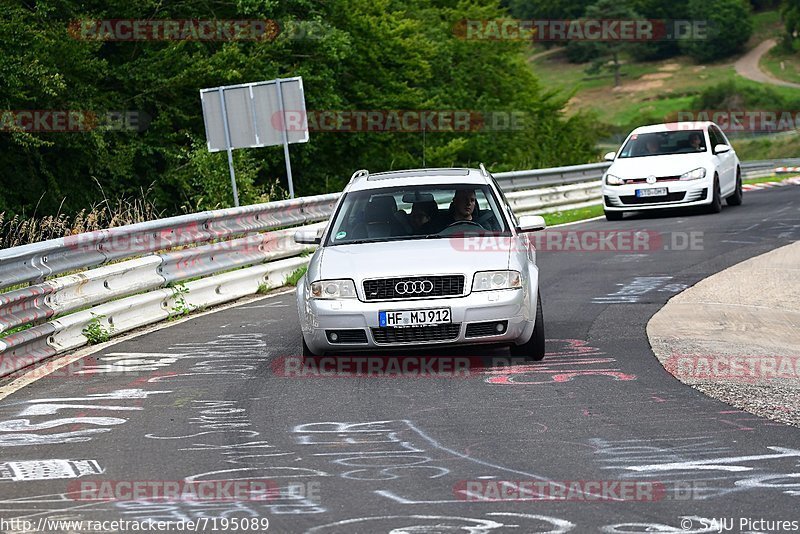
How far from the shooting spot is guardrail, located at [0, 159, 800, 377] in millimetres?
10484

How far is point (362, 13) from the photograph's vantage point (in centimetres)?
4712

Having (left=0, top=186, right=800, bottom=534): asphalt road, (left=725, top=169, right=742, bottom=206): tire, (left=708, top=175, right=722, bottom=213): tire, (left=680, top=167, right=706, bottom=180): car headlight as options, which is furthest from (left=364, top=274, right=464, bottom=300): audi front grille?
(left=725, top=169, right=742, bottom=206): tire

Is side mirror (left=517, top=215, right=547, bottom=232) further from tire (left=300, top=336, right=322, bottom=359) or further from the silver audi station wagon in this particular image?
tire (left=300, top=336, right=322, bottom=359)

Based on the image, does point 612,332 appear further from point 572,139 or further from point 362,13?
point 572,139

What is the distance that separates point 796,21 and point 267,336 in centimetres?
14043

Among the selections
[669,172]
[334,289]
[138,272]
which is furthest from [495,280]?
[669,172]

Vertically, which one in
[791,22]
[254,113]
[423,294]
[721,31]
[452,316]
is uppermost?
[791,22]

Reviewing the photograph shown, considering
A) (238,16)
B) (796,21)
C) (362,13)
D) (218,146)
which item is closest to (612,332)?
(218,146)

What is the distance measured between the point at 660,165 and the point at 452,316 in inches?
557

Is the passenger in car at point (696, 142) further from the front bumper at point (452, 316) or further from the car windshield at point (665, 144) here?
the front bumper at point (452, 316)

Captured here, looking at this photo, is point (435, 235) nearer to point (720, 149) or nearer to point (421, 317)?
point (421, 317)

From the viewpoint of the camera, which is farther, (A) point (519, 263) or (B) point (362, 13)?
(B) point (362, 13)

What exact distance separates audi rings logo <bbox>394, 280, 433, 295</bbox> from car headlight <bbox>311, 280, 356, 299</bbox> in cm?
34

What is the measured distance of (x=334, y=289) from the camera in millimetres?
9461
